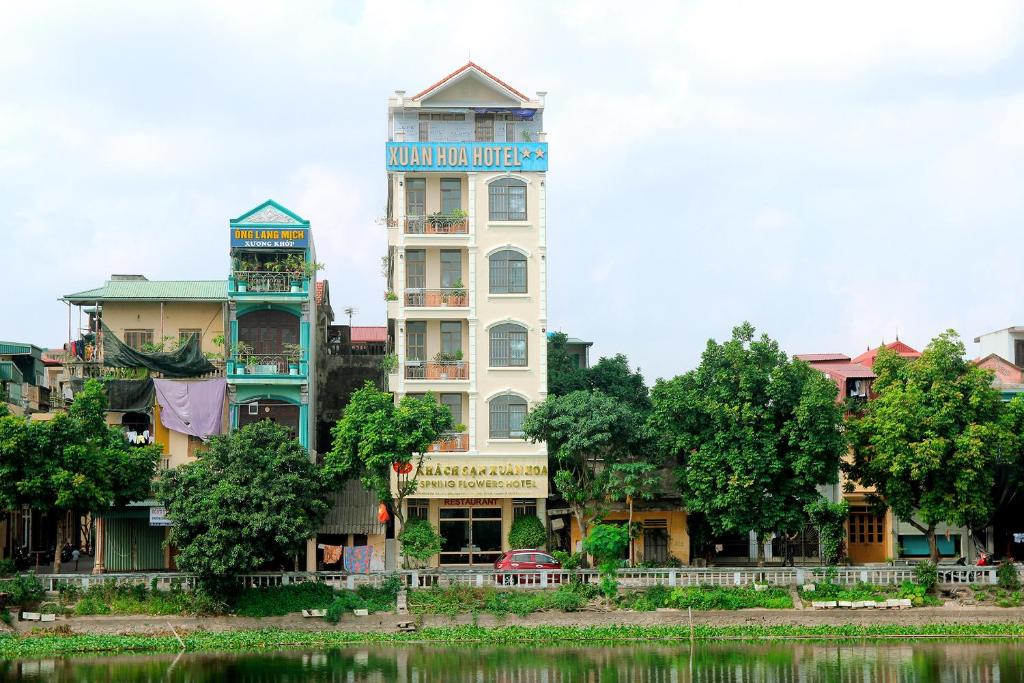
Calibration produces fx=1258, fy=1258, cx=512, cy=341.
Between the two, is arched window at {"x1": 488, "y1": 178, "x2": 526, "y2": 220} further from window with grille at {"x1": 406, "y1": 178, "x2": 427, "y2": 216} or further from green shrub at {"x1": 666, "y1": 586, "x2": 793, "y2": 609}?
green shrub at {"x1": 666, "y1": 586, "x2": 793, "y2": 609}

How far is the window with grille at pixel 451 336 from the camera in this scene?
141 feet

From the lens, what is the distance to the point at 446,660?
3206cm

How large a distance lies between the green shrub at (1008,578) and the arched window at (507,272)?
56.7 feet

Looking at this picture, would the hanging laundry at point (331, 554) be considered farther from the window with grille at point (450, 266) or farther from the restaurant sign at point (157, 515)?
the window with grille at point (450, 266)

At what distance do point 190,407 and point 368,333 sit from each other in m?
14.6

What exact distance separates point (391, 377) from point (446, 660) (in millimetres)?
12850

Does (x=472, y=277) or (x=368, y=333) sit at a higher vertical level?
(x=472, y=277)

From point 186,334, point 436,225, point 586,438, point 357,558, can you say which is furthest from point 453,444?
point 186,334

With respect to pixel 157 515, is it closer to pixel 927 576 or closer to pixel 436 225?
pixel 436 225

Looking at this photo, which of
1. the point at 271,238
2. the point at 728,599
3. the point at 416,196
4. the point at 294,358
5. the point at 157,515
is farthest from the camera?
the point at 416,196

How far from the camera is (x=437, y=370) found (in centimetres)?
4256

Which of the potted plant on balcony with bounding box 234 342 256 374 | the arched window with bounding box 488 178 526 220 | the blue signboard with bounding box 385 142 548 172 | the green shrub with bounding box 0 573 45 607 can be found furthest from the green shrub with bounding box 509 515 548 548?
the green shrub with bounding box 0 573 45 607

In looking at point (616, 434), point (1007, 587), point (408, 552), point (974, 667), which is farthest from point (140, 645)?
point (1007, 587)

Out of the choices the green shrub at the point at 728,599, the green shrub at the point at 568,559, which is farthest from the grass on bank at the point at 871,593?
the green shrub at the point at 568,559
